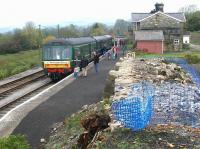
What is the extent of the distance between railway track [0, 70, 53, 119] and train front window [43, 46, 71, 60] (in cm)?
194

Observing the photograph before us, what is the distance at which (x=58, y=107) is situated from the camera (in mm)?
17156

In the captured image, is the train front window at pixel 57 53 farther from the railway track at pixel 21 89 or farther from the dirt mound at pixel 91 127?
the dirt mound at pixel 91 127

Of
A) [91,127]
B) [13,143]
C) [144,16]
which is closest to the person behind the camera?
[91,127]

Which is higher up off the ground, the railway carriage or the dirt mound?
the railway carriage

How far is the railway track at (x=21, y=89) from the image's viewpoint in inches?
852

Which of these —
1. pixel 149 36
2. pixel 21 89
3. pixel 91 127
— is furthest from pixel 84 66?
pixel 149 36

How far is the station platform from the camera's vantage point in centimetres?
1371

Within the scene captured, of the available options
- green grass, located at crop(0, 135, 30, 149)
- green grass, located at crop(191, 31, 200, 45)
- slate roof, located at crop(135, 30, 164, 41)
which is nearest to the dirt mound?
green grass, located at crop(0, 135, 30, 149)

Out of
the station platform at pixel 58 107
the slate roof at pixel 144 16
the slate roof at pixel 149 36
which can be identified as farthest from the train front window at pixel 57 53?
the slate roof at pixel 144 16

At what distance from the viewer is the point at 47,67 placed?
29.7 meters

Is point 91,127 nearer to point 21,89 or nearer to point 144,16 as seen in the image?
point 21,89

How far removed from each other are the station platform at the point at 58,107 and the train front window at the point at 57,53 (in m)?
4.72

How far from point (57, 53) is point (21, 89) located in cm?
379

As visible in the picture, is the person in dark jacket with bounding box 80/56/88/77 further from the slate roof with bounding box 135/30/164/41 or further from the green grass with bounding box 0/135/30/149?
the slate roof with bounding box 135/30/164/41
